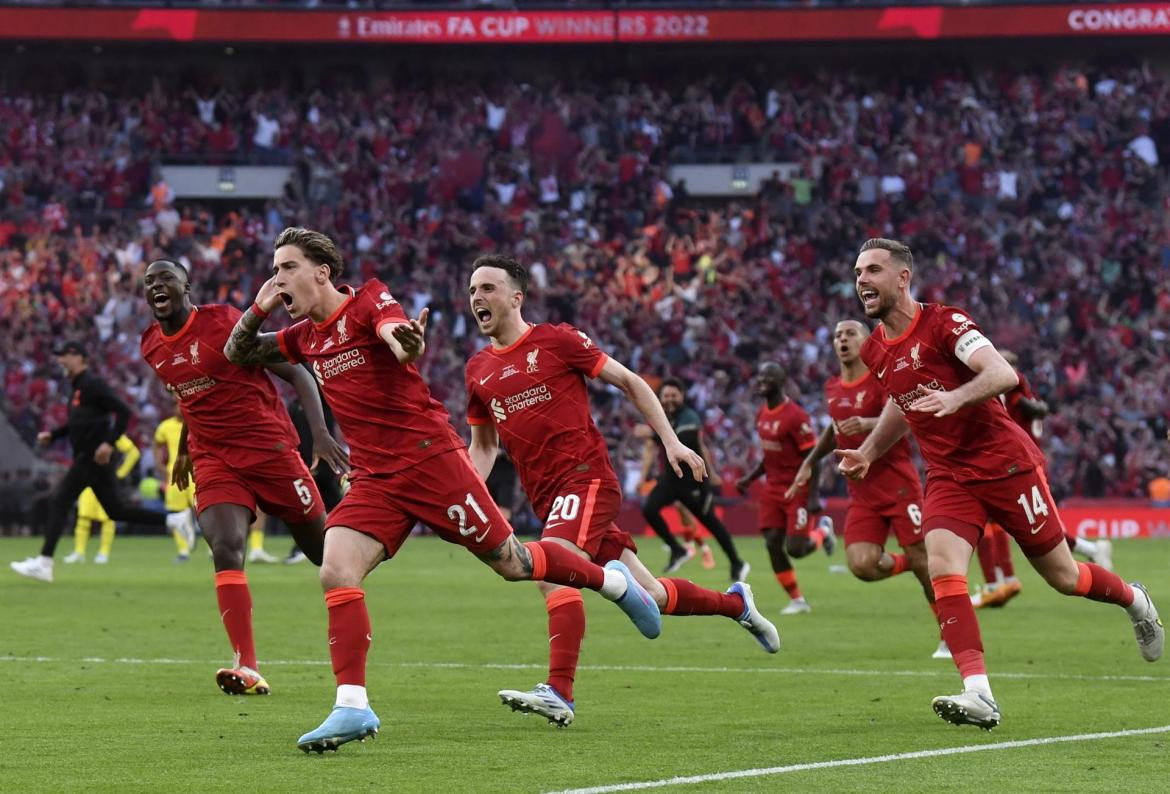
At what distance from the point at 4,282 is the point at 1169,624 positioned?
28.7m

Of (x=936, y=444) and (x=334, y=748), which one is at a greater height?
(x=936, y=444)

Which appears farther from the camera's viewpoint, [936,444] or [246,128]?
[246,128]

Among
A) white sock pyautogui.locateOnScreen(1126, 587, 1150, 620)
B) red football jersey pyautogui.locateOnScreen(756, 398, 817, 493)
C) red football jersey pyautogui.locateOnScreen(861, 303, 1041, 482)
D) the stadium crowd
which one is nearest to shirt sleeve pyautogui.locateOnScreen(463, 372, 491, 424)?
red football jersey pyautogui.locateOnScreen(861, 303, 1041, 482)

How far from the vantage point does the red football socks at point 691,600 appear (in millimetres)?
10273

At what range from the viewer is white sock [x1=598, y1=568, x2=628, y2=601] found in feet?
31.3

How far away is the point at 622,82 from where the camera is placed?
154 feet

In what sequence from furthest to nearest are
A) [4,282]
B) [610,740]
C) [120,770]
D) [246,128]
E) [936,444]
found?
[246,128], [4,282], [936,444], [610,740], [120,770]

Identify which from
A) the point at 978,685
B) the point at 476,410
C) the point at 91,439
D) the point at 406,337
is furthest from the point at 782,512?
the point at 406,337

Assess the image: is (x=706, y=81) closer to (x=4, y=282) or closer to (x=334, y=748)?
(x=4, y=282)

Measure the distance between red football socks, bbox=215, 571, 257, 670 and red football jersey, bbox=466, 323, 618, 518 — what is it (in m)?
2.06

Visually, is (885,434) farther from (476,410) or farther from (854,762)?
(854,762)

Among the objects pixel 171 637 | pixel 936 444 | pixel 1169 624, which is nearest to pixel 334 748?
pixel 936 444

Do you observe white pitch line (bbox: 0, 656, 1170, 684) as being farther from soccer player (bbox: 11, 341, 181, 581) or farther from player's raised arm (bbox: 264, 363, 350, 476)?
soccer player (bbox: 11, 341, 181, 581)

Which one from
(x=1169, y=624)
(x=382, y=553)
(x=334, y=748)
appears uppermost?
(x=382, y=553)
